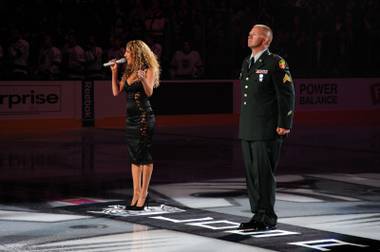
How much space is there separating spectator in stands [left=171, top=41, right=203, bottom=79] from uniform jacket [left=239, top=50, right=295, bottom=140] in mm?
14613

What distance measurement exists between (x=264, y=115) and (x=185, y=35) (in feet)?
52.2

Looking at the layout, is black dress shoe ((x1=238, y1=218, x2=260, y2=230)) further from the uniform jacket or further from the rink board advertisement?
the rink board advertisement

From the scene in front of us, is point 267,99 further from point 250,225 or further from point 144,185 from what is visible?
point 144,185

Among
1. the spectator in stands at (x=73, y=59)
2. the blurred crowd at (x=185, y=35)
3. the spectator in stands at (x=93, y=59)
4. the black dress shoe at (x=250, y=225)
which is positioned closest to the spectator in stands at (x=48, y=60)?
the blurred crowd at (x=185, y=35)

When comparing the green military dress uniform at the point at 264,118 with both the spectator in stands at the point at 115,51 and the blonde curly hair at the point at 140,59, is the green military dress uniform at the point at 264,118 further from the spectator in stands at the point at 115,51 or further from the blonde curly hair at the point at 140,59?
the spectator in stands at the point at 115,51

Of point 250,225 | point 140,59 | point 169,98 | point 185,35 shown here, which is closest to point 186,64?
point 185,35

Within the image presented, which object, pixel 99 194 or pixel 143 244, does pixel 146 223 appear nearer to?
pixel 143 244

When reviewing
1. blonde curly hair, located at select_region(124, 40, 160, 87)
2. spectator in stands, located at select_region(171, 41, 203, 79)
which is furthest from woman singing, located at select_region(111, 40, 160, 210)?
spectator in stands, located at select_region(171, 41, 203, 79)

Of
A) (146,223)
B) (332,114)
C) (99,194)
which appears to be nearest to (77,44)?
(332,114)

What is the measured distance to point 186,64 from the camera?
22.8 m

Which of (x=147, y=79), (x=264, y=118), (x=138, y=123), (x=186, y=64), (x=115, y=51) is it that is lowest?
(x=138, y=123)

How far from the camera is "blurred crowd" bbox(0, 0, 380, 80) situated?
20.9 metres

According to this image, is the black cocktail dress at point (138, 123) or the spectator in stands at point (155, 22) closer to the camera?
the black cocktail dress at point (138, 123)

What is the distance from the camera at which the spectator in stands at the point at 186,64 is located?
22641mm
